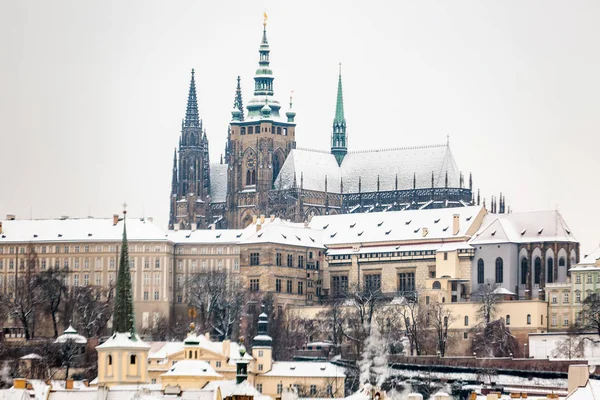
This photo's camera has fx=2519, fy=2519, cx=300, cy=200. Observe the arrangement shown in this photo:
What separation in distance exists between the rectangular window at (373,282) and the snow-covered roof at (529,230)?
899 centimetres

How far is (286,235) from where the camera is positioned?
179250mm

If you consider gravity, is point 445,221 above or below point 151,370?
above

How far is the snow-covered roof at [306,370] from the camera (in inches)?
5704

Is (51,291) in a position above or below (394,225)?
below

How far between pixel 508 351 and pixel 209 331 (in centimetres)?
2217

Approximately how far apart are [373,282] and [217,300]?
41.3 feet

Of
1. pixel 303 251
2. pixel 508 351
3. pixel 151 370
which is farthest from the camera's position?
pixel 303 251

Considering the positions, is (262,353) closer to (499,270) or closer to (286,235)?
(499,270)

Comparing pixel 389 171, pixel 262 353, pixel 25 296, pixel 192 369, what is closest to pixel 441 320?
pixel 262 353

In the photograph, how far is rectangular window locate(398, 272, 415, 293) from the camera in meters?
176

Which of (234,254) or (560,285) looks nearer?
(560,285)

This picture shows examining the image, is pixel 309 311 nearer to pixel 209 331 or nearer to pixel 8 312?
pixel 209 331

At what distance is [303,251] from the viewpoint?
180000mm

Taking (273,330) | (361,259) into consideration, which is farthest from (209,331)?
(361,259)
